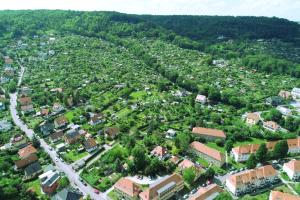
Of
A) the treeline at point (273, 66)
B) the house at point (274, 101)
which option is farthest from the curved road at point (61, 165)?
the treeline at point (273, 66)

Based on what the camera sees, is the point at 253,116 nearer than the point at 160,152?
No

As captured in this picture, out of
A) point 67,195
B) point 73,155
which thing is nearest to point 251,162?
point 67,195

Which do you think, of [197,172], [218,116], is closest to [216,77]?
[218,116]

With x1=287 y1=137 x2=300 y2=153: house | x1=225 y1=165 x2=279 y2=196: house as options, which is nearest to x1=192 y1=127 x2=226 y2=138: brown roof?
x1=287 y1=137 x2=300 y2=153: house

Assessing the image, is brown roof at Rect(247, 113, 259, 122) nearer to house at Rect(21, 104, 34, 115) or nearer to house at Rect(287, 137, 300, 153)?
house at Rect(287, 137, 300, 153)

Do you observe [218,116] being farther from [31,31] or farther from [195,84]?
[31,31]

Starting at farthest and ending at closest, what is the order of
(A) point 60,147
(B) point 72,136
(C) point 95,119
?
(C) point 95,119, (B) point 72,136, (A) point 60,147

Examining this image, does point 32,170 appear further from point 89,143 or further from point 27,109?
point 27,109
